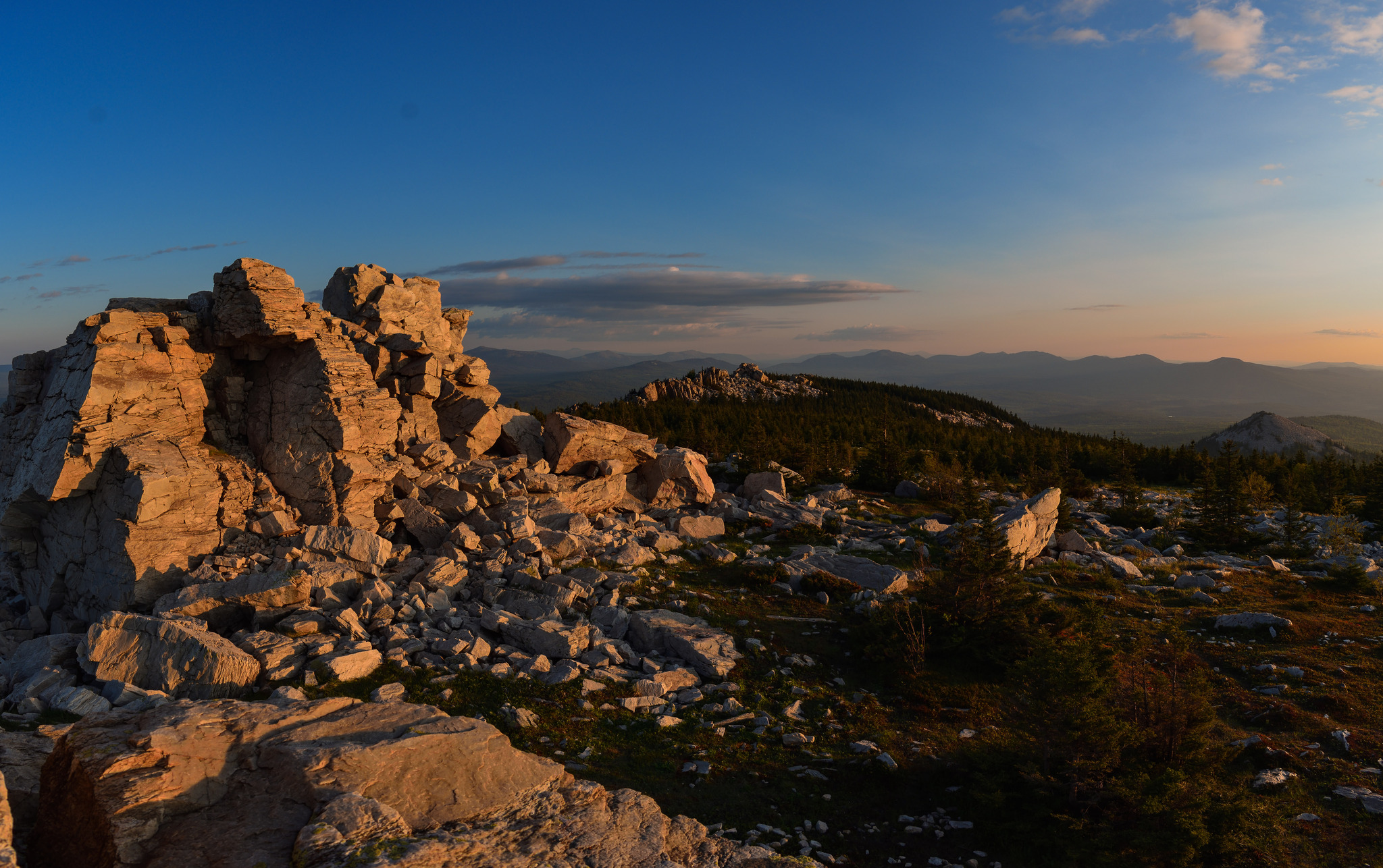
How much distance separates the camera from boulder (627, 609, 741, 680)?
656 inches

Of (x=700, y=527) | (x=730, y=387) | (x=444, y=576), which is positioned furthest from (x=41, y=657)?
(x=730, y=387)

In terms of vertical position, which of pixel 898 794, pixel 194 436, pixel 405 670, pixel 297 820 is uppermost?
pixel 194 436

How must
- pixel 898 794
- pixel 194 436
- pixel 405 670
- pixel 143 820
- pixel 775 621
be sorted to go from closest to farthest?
pixel 143 820, pixel 898 794, pixel 405 670, pixel 775 621, pixel 194 436

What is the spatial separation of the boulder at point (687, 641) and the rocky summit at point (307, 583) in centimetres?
9

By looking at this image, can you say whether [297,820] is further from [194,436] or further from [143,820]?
[194,436]

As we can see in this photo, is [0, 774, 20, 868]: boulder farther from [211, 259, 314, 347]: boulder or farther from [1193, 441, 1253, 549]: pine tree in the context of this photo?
[1193, 441, 1253, 549]: pine tree

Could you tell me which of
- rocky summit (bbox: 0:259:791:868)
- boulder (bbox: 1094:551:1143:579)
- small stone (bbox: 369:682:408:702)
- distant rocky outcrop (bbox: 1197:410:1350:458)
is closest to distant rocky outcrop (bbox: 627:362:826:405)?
distant rocky outcrop (bbox: 1197:410:1350:458)

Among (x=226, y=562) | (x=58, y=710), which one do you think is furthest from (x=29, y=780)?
(x=226, y=562)

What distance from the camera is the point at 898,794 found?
12.5 meters

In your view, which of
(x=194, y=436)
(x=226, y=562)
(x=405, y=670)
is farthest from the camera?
(x=194, y=436)

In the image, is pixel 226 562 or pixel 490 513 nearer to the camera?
pixel 226 562

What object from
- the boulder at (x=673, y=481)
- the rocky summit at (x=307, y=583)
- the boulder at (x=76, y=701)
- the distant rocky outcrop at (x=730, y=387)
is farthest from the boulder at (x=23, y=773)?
the distant rocky outcrop at (x=730, y=387)

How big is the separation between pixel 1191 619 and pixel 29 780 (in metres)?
28.1

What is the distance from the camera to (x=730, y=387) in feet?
424
